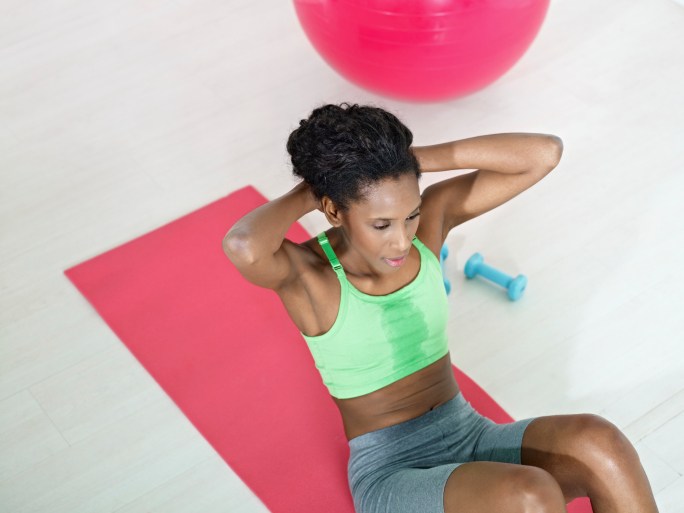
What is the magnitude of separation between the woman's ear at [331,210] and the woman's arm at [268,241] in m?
0.04

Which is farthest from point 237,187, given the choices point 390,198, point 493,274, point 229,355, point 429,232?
point 390,198

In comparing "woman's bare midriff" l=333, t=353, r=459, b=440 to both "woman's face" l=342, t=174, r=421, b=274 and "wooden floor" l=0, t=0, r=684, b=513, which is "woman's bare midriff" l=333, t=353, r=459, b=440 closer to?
"woman's face" l=342, t=174, r=421, b=274

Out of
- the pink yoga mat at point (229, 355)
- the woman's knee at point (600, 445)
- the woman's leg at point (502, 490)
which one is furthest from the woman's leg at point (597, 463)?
the pink yoga mat at point (229, 355)

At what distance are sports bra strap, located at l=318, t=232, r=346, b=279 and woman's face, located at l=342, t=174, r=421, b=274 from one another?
0.08 m

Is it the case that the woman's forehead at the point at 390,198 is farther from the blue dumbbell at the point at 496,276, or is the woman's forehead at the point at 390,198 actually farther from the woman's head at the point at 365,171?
the blue dumbbell at the point at 496,276

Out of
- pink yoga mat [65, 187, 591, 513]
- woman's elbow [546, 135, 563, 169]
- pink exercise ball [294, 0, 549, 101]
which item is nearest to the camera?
woman's elbow [546, 135, 563, 169]

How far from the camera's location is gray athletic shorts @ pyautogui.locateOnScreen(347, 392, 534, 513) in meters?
1.90

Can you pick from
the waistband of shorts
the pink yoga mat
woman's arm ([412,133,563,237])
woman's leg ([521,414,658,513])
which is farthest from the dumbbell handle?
woman's leg ([521,414,658,513])

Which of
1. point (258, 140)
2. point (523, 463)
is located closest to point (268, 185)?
point (258, 140)

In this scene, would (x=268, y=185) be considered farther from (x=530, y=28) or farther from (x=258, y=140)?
(x=530, y=28)

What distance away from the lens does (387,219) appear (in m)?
1.78

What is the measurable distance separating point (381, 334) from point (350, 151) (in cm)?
41

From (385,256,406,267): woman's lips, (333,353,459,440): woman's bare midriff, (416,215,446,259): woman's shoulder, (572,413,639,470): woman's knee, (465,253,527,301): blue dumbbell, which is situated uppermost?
(385,256,406,267): woman's lips

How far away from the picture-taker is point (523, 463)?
1884 millimetres
